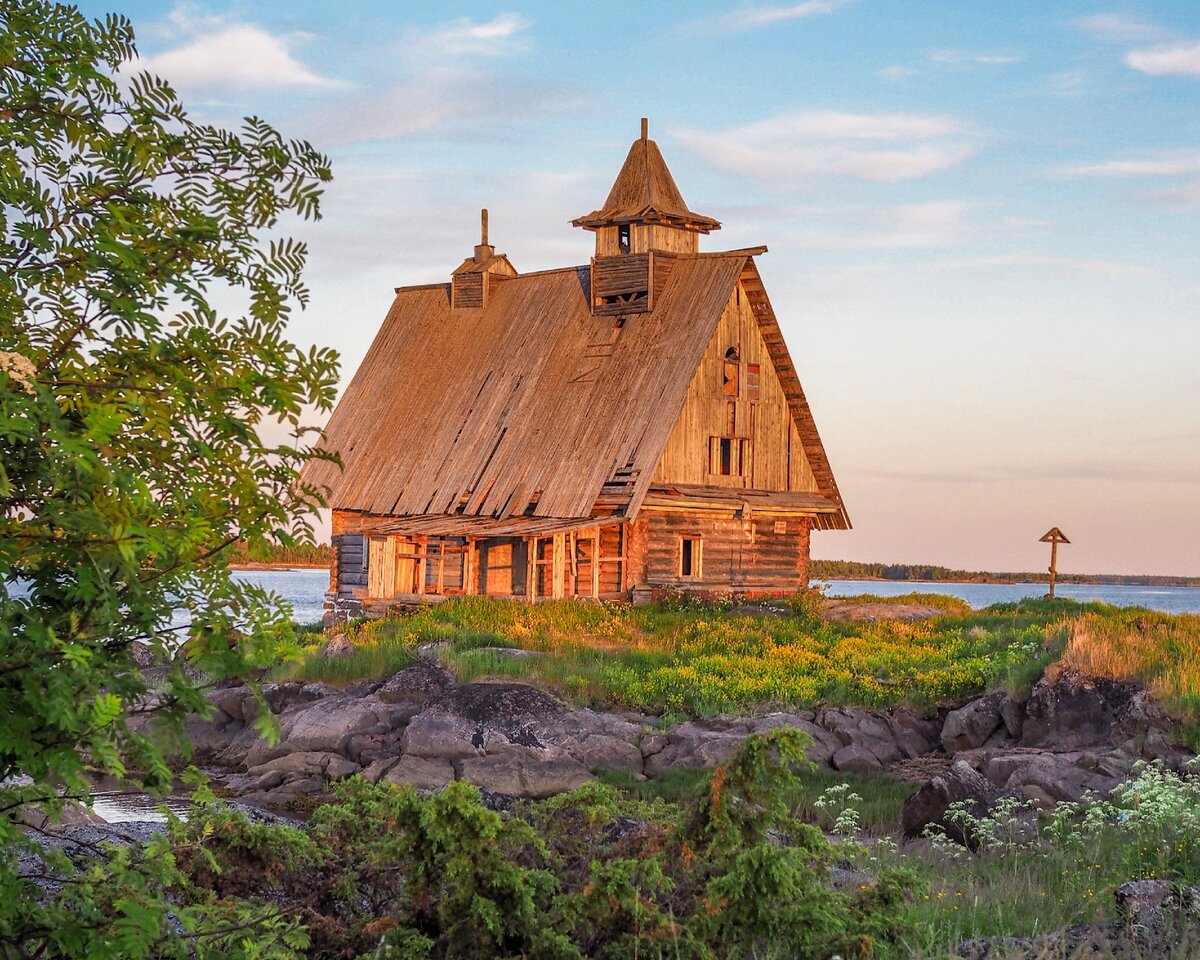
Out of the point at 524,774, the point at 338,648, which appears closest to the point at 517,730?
the point at 524,774

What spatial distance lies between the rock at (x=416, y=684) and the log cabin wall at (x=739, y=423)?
12.9 metres

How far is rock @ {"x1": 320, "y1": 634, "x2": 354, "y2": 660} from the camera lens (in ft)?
86.3

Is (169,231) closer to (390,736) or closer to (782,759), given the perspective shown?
(782,759)

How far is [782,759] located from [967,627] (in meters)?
24.5

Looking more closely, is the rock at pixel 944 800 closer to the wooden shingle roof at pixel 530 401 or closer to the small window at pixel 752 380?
the wooden shingle roof at pixel 530 401

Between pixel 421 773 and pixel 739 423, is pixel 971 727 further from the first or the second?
pixel 739 423

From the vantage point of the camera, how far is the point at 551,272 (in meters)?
41.3

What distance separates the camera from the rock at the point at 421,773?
17.6 meters

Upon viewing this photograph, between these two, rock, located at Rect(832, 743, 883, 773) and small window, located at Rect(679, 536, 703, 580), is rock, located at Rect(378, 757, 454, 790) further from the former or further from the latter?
small window, located at Rect(679, 536, 703, 580)

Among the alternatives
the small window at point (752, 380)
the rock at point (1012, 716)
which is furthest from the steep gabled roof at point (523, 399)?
the rock at point (1012, 716)

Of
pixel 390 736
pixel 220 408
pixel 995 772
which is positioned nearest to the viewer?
pixel 220 408

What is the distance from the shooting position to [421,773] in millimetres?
17922

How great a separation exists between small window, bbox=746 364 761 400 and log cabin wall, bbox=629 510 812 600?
3624mm

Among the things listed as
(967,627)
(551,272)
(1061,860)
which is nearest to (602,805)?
(1061,860)
